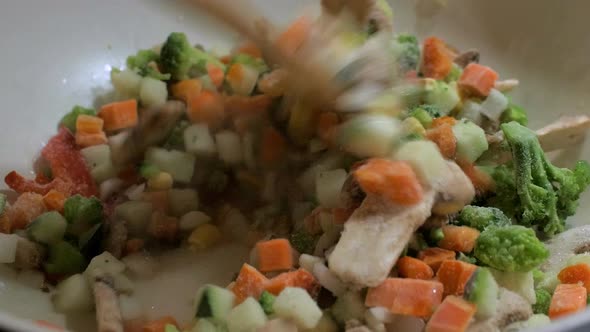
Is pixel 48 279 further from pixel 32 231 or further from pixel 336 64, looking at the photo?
pixel 336 64

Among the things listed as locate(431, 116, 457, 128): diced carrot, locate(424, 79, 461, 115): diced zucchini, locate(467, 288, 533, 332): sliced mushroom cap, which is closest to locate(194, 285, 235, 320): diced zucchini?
locate(467, 288, 533, 332): sliced mushroom cap

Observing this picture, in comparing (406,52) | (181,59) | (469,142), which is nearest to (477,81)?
(406,52)

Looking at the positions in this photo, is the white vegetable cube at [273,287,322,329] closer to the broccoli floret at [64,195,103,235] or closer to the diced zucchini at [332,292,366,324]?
the diced zucchini at [332,292,366,324]

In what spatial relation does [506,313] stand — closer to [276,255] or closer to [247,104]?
[276,255]

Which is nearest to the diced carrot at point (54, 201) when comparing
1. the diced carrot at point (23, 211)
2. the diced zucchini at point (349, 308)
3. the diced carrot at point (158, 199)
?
the diced carrot at point (23, 211)

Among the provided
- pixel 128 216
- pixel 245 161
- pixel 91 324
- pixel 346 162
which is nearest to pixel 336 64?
pixel 346 162

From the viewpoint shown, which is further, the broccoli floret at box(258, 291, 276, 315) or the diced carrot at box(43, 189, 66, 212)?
the diced carrot at box(43, 189, 66, 212)

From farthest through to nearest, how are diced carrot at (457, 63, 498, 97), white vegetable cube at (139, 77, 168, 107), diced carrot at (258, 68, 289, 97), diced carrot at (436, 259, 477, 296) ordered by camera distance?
white vegetable cube at (139, 77, 168, 107), diced carrot at (457, 63, 498, 97), diced carrot at (258, 68, 289, 97), diced carrot at (436, 259, 477, 296)
